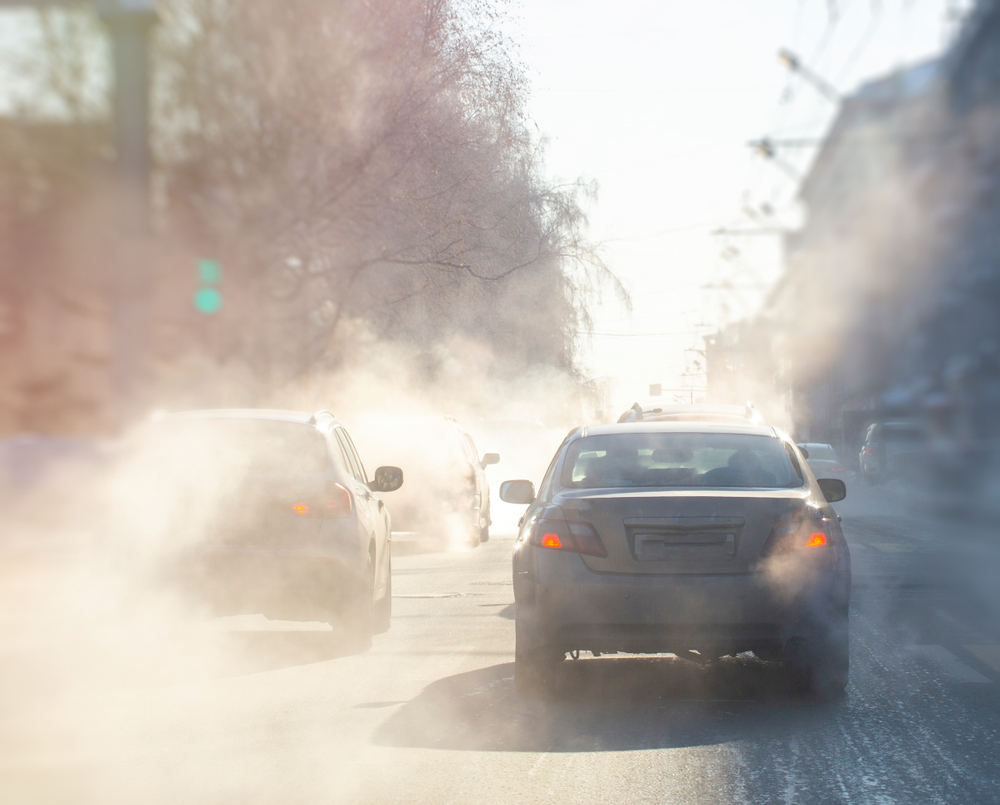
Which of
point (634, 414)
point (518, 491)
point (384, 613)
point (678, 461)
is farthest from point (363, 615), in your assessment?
point (634, 414)

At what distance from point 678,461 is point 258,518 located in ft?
8.38

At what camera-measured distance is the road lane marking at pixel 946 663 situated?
6449mm

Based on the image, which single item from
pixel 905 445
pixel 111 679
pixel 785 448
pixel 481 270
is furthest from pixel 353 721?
pixel 481 270

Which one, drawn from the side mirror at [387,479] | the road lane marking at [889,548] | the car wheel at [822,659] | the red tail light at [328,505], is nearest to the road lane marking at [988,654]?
the car wheel at [822,659]

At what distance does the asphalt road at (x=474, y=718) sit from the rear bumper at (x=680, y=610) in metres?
0.35

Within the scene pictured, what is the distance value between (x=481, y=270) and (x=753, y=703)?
8.32m

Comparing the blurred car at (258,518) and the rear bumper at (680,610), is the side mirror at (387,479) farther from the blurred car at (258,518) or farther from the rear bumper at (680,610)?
the rear bumper at (680,610)

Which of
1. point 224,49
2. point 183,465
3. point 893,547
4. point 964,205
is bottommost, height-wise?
point 893,547

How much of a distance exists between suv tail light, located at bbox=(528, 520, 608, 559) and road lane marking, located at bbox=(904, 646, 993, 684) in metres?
2.14

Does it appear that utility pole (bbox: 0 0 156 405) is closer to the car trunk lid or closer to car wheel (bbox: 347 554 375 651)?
the car trunk lid

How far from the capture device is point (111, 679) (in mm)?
6730

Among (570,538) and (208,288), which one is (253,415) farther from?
(570,538)

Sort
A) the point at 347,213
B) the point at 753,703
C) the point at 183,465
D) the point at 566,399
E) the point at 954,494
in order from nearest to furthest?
the point at 954,494 → the point at 753,703 → the point at 347,213 → the point at 183,465 → the point at 566,399

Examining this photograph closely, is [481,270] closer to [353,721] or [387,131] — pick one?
[387,131]
